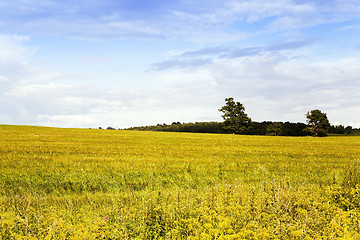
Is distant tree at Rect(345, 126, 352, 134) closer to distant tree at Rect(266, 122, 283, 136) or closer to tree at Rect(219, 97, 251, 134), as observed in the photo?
distant tree at Rect(266, 122, 283, 136)

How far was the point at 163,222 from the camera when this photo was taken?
5.55 m

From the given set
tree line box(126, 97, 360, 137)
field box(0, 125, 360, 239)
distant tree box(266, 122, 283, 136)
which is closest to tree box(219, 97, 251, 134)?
tree line box(126, 97, 360, 137)

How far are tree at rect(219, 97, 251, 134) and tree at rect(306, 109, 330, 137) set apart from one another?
75.3 ft

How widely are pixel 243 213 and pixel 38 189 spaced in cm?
776

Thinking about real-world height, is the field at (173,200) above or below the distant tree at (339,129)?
below

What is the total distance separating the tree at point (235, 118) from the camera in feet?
248

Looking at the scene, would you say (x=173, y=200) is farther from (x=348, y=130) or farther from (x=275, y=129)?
(x=348, y=130)

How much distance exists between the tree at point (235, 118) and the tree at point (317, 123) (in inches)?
903

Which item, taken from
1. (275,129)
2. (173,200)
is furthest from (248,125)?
(173,200)

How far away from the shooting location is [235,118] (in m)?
76.3

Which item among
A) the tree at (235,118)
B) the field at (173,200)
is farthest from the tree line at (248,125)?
the field at (173,200)

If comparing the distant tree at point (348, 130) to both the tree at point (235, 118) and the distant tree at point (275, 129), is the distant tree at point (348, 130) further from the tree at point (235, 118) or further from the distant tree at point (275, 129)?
the tree at point (235, 118)

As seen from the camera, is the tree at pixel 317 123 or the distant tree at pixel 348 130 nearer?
the tree at pixel 317 123

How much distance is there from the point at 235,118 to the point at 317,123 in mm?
29481
